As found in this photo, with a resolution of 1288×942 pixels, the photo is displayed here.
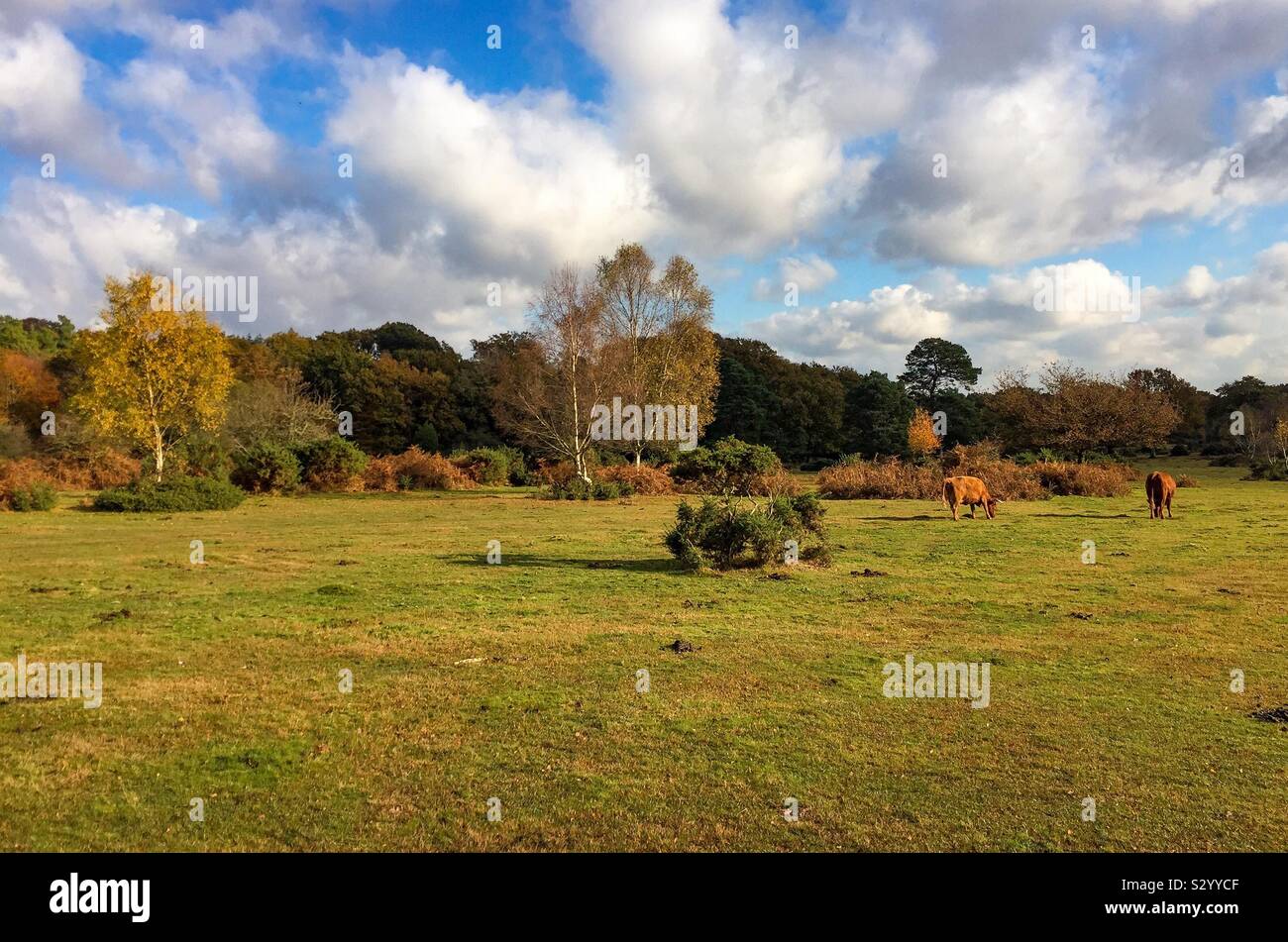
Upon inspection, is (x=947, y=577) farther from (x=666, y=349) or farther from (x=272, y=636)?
(x=666, y=349)

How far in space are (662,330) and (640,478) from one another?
13464 mm

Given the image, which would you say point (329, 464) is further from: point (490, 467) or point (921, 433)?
point (921, 433)

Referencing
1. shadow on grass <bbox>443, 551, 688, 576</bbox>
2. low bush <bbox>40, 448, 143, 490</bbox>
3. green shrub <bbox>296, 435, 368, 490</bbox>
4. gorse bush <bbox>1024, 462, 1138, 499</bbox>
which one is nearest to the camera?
shadow on grass <bbox>443, 551, 688, 576</bbox>

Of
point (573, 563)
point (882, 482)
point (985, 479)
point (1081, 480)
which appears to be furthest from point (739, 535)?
point (1081, 480)

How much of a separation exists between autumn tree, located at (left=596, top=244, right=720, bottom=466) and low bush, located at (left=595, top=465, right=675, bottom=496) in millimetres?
5358

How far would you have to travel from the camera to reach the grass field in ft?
16.0

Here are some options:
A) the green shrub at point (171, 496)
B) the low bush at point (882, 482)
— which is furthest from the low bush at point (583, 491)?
the green shrub at point (171, 496)

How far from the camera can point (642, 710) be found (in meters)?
7.01

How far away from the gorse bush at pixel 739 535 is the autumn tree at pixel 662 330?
33.2 meters

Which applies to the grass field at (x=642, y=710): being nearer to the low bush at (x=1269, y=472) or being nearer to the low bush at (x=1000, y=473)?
the low bush at (x=1000, y=473)

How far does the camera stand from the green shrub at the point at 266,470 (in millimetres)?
35938

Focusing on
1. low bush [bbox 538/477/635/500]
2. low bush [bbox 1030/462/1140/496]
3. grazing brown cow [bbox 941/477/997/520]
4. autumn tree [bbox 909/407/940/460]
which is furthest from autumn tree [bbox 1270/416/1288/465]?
low bush [bbox 538/477/635/500]

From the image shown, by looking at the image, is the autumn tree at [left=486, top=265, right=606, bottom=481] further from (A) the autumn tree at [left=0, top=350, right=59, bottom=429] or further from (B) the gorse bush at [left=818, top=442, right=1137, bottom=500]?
(A) the autumn tree at [left=0, top=350, right=59, bottom=429]
